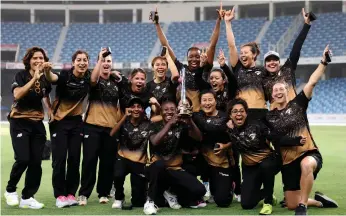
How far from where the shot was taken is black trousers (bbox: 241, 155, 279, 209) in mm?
6773

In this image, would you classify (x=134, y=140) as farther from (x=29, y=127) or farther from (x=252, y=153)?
(x=252, y=153)

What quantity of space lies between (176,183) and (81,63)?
7.00 ft

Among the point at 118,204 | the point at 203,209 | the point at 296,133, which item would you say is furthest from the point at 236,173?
the point at 118,204

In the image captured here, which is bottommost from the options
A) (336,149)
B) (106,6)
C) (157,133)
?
(336,149)

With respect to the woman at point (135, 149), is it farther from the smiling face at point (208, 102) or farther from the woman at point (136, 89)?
the smiling face at point (208, 102)

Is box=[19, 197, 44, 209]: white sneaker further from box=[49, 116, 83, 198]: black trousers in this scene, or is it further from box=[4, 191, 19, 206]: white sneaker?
box=[49, 116, 83, 198]: black trousers

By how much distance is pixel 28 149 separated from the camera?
6.98 metres

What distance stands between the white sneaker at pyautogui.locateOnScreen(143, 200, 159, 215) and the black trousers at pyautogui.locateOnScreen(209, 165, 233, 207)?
3.24 ft

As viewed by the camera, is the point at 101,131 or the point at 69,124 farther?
the point at 101,131

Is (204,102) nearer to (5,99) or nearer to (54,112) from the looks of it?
(54,112)

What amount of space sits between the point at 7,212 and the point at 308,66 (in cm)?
3695

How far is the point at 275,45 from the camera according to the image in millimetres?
42906

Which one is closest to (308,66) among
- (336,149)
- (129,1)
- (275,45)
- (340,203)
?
(275,45)

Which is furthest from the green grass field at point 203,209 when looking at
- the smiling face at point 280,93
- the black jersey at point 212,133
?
the smiling face at point 280,93
